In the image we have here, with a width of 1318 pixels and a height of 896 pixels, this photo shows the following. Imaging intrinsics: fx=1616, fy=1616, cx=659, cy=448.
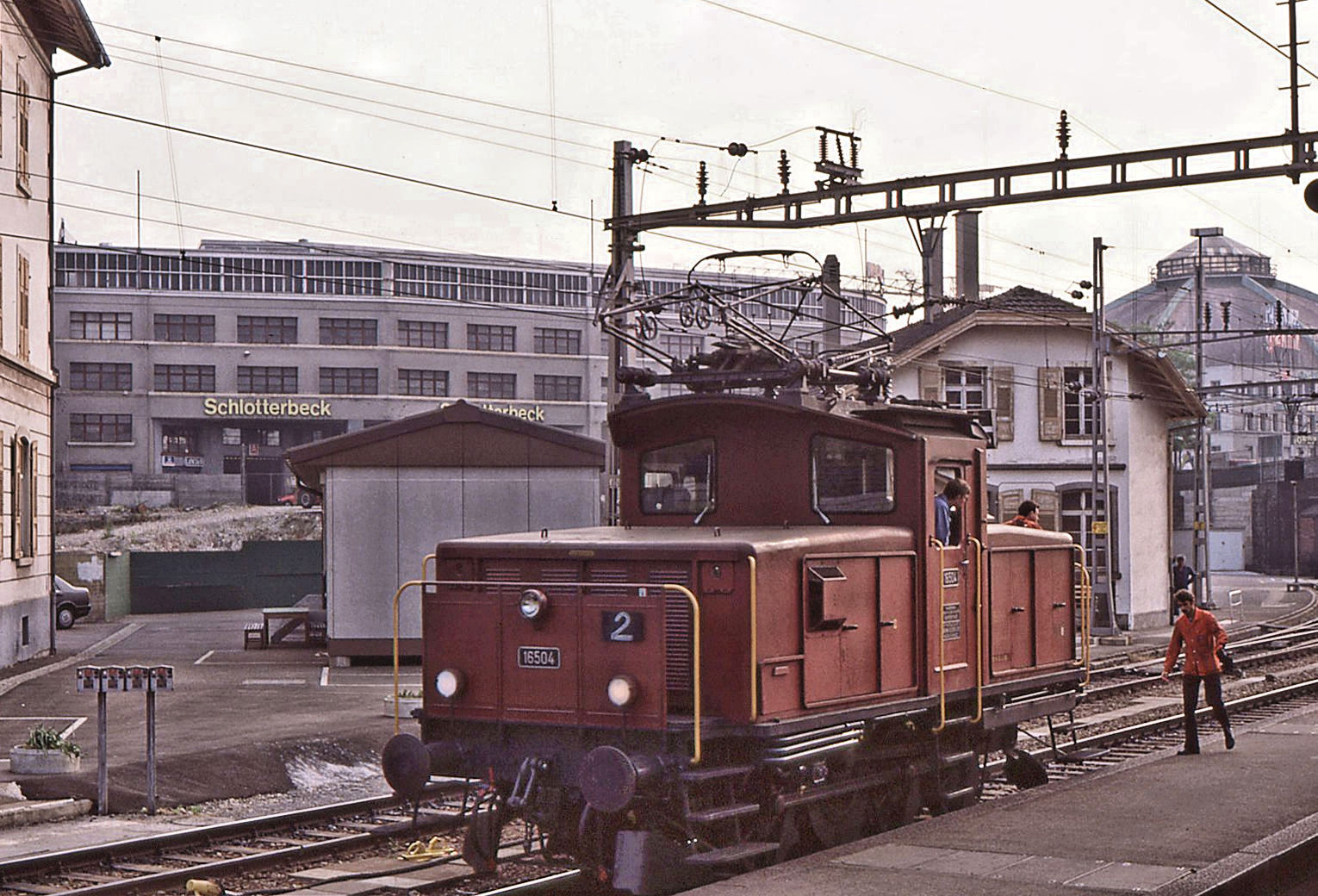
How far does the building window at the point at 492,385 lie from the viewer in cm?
8081

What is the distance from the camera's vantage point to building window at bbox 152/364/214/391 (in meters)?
77.8

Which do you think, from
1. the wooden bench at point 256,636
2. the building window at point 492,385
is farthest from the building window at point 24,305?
the building window at point 492,385

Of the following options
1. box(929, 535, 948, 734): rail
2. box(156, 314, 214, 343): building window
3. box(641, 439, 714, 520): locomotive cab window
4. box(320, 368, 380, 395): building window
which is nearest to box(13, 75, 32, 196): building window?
box(641, 439, 714, 520): locomotive cab window

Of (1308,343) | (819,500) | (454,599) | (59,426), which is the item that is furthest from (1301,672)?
(1308,343)

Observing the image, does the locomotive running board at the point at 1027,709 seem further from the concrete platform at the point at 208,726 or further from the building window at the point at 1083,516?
the building window at the point at 1083,516

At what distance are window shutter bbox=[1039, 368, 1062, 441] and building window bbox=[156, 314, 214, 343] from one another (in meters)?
47.1

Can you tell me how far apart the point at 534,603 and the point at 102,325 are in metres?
71.1

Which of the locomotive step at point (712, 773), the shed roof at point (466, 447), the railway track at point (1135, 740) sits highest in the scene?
the shed roof at point (466, 447)

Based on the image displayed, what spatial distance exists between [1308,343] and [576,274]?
175ft

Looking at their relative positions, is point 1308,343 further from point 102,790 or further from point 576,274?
point 102,790

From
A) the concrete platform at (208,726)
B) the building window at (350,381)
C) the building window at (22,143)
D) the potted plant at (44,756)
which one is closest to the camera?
the concrete platform at (208,726)

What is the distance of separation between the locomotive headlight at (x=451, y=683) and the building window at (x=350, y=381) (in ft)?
226

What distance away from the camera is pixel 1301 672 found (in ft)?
94.6

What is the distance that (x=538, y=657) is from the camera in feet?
35.7
